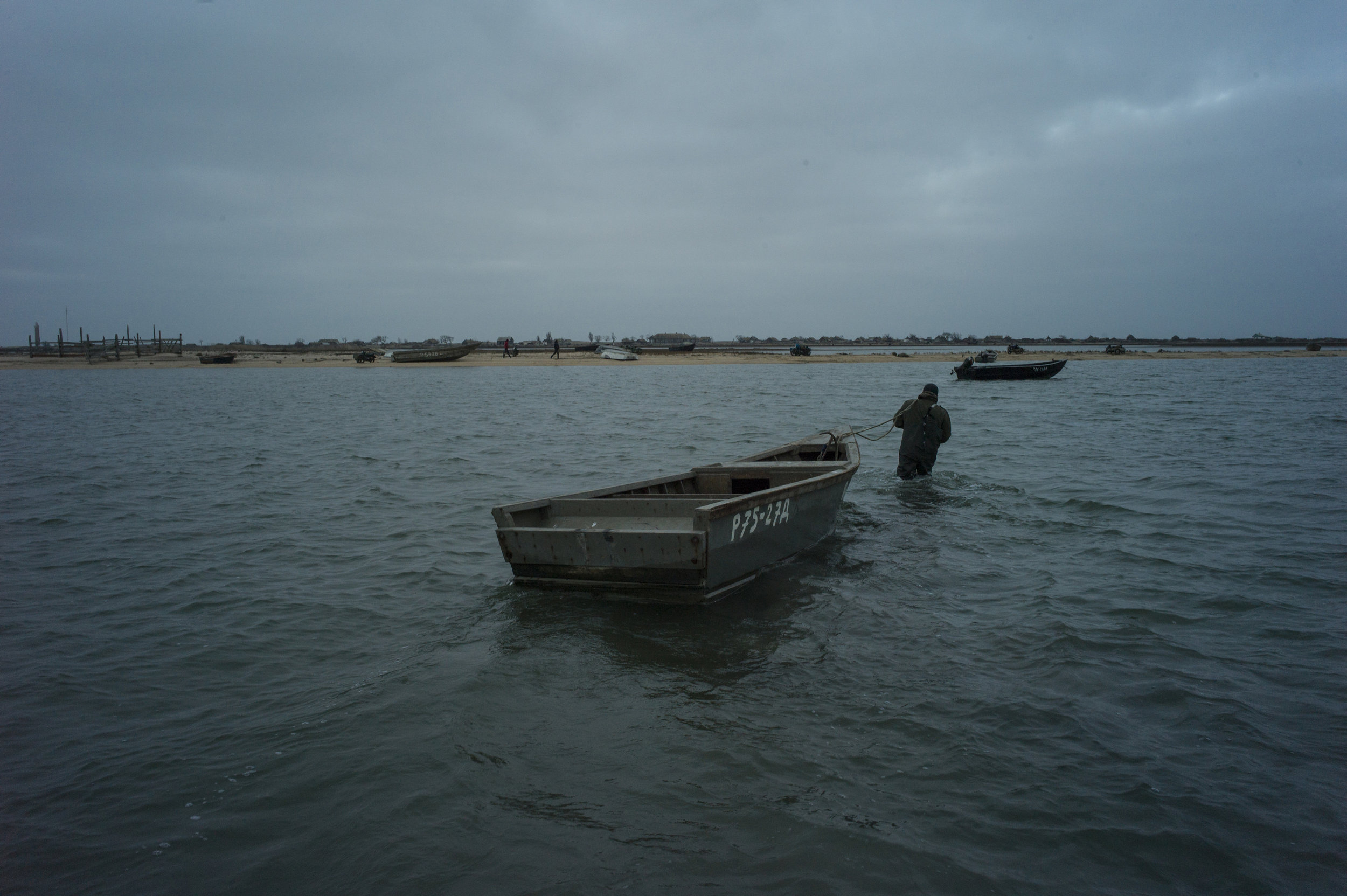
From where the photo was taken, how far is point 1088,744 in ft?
15.7

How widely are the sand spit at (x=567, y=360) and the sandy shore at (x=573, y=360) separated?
69 millimetres

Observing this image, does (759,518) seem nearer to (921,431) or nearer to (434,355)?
(921,431)

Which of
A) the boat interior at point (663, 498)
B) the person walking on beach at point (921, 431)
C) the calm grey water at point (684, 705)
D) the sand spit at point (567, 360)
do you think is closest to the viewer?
the calm grey water at point (684, 705)

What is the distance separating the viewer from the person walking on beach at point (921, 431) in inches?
537

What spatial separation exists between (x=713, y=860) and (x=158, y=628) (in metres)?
6.14

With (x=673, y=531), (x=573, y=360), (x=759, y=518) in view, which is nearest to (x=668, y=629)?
(x=673, y=531)

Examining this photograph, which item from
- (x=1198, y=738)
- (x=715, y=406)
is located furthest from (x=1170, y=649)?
(x=715, y=406)

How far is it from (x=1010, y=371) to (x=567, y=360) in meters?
46.0

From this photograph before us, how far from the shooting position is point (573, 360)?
80188 mm

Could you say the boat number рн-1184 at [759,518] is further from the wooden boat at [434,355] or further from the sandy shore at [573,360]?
the wooden boat at [434,355]

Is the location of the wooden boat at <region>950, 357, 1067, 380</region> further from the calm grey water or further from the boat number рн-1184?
the boat number рн-1184

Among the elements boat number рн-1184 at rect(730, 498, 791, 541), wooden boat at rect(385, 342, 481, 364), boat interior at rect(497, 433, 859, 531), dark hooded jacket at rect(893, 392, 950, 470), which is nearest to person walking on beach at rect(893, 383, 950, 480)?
dark hooded jacket at rect(893, 392, 950, 470)

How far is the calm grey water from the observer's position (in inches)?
148

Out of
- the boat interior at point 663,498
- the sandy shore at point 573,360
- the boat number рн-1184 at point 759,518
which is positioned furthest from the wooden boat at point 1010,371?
the boat number рн-1184 at point 759,518
